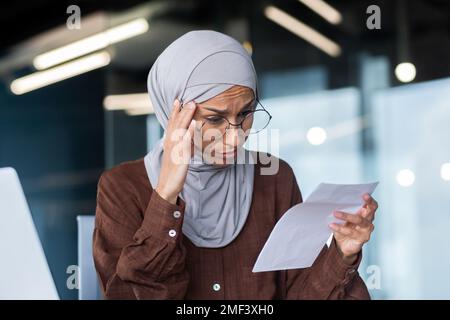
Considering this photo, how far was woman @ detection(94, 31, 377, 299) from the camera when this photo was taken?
1246mm

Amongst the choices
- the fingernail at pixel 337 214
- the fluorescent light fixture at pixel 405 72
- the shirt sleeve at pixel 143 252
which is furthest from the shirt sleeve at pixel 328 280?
the fluorescent light fixture at pixel 405 72

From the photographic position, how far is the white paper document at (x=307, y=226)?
119 centimetres

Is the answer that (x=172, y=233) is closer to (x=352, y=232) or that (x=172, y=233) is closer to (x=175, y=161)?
(x=175, y=161)

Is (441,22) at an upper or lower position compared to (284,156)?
upper

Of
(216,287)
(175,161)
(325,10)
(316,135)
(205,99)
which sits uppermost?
(325,10)

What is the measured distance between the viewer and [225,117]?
1350 mm

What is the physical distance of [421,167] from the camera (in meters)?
3.38

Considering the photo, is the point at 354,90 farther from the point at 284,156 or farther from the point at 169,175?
the point at 169,175

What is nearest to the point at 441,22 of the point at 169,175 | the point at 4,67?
the point at 4,67

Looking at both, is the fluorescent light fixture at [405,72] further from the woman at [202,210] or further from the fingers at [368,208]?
the fingers at [368,208]

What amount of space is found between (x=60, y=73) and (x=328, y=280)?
8.23 feet

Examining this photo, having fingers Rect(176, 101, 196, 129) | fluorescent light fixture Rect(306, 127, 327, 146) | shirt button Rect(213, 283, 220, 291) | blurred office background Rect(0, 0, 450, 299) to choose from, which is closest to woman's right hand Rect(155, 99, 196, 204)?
fingers Rect(176, 101, 196, 129)

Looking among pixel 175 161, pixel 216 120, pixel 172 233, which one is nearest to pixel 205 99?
pixel 216 120

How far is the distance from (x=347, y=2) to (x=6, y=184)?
9.10ft
